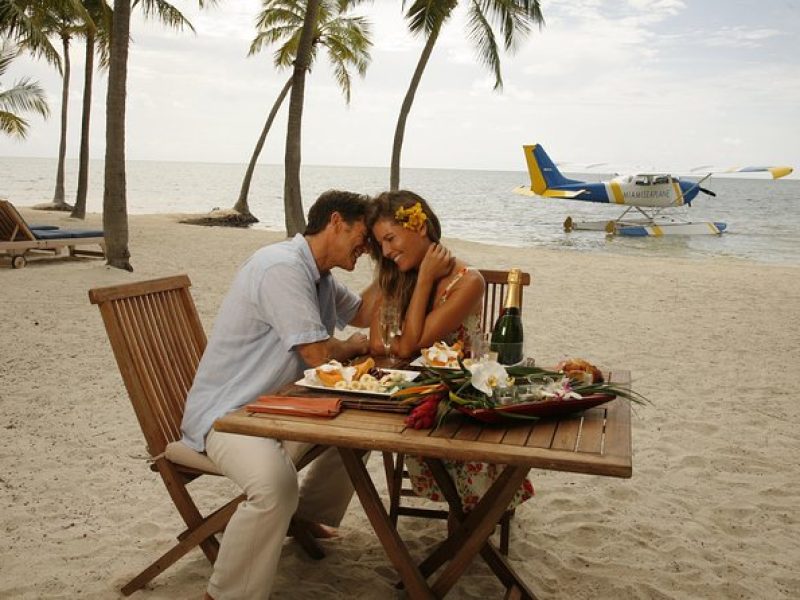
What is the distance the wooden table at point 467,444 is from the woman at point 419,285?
0.42m

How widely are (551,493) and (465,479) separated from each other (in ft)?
3.74

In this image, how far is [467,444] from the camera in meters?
1.86

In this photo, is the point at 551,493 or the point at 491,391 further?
the point at 551,493

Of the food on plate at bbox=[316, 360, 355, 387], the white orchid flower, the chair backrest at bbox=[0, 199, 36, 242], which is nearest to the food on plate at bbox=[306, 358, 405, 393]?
the food on plate at bbox=[316, 360, 355, 387]

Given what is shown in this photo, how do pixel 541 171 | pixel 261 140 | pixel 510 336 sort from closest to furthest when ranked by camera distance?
pixel 510 336
pixel 261 140
pixel 541 171

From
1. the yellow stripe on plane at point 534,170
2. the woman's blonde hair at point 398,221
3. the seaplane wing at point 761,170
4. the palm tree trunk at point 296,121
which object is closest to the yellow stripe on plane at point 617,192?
the yellow stripe on plane at point 534,170

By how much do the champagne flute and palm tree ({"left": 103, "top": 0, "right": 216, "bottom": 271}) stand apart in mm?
7620

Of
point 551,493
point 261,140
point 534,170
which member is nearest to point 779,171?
point 534,170

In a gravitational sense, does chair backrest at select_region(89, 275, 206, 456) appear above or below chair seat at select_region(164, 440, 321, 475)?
above

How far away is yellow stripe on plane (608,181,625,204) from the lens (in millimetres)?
28781

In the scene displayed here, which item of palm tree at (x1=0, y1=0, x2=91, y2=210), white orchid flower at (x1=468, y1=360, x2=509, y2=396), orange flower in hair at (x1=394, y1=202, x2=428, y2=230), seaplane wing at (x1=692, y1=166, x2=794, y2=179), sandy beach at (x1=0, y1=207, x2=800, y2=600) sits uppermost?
palm tree at (x1=0, y1=0, x2=91, y2=210)

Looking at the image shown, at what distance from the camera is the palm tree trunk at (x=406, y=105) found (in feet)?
53.8

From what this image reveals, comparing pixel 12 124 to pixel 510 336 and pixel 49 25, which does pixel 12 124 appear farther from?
pixel 510 336

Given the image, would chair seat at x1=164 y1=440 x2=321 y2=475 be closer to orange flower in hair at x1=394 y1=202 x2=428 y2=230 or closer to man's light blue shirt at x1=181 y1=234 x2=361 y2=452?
man's light blue shirt at x1=181 y1=234 x2=361 y2=452
